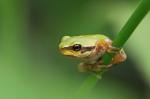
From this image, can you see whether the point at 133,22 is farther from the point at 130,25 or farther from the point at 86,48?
the point at 86,48

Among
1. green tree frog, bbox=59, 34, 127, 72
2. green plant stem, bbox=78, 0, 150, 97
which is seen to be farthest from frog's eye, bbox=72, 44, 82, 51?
green plant stem, bbox=78, 0, 150, 97

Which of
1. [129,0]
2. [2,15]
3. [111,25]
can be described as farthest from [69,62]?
[2,15]

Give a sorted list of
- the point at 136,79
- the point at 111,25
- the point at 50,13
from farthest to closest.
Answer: the point at 136,79
the point at 50,13
the point at 111,25

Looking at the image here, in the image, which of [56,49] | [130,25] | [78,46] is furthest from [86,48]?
[130,25]

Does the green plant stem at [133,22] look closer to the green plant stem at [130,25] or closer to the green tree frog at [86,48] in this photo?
the green plant stem at [130,25]

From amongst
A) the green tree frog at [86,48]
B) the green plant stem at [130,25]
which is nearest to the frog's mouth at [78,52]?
the green tree frog at [86,48]

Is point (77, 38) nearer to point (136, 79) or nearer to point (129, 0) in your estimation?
point (129, 0)
